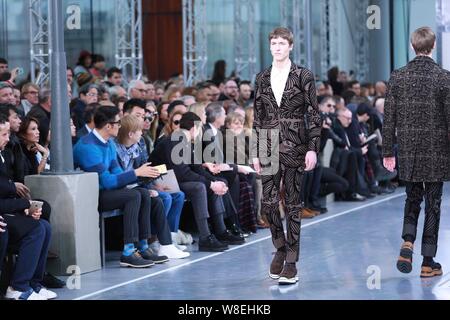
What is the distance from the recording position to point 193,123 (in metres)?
9.22

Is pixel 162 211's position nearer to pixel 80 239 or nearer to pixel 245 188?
pixel 80 239

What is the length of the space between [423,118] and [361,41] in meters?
18.0

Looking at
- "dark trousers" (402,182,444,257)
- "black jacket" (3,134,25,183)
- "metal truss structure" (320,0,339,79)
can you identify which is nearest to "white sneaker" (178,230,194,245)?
"black jacket" (3,134,25,183)

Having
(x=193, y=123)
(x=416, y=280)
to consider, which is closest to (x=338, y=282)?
(x=416, y=280)

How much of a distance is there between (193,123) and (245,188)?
1.10 metres

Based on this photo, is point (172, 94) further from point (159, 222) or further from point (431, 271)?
point (431, 271)

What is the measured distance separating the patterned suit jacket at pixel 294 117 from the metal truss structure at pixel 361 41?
17676mm

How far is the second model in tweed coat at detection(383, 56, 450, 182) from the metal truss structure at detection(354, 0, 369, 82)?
17.6 m

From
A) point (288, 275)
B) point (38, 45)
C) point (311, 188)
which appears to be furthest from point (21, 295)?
point (38, 45)

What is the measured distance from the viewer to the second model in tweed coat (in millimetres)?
7082

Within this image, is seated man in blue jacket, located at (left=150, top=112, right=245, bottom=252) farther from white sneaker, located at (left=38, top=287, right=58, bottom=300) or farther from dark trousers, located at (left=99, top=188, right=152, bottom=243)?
white sneaker, located at (left=38, top=287, right=58, bottom=300)

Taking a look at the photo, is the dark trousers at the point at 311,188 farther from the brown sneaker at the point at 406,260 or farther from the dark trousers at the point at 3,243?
the dark trousers at the point at 3,243

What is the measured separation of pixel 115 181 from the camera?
8.11m
